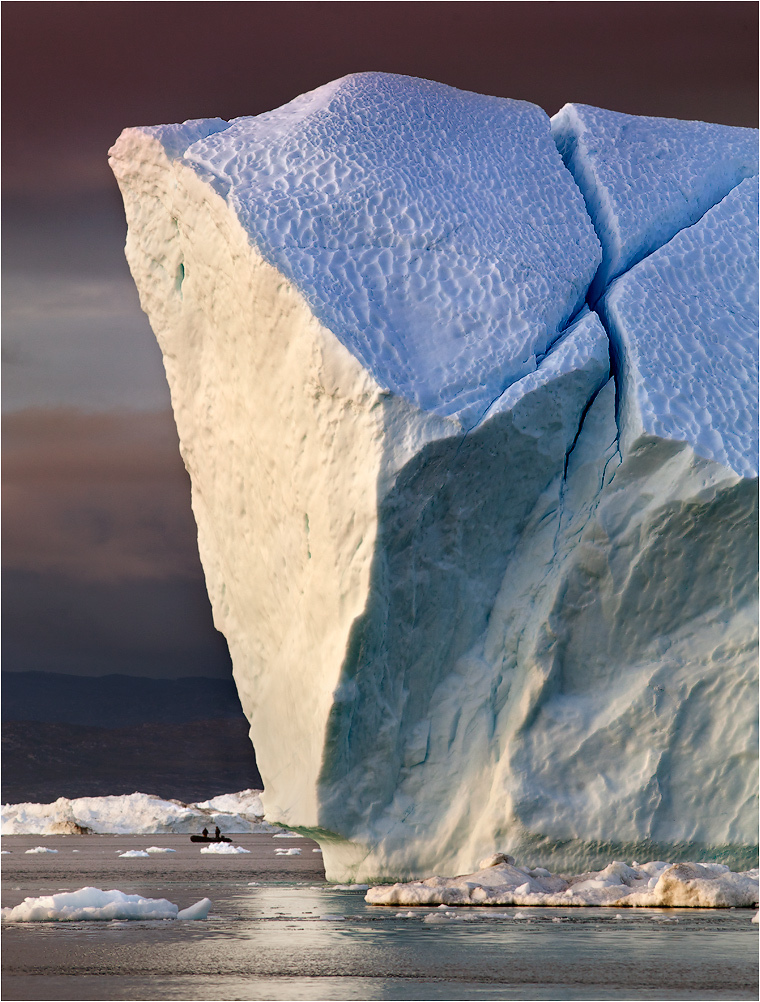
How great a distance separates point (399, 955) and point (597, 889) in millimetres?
2767

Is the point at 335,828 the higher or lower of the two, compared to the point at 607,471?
lower

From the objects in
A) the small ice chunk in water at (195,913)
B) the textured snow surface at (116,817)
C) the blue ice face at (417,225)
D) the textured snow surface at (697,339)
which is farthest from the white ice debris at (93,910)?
the textured snow surface at (116,817)

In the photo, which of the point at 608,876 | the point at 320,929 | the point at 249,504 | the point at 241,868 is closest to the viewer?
the point at 320,929

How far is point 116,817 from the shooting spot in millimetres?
32938

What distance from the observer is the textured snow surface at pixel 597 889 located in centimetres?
918

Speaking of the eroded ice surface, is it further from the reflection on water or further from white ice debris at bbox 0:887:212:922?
white ice debris at bbox 0:887:212:922

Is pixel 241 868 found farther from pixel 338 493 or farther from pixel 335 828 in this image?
pixel 338 493

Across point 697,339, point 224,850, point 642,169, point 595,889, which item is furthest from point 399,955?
point 224,850

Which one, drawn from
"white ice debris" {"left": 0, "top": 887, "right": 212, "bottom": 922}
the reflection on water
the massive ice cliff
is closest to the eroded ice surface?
the reflection on water

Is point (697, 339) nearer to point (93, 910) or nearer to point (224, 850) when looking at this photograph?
point (93, 910)

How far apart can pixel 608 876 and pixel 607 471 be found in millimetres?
2928

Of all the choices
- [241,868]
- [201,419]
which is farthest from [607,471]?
[241,868]

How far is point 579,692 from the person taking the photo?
1018 centimetres

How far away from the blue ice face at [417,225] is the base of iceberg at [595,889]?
127 inches
